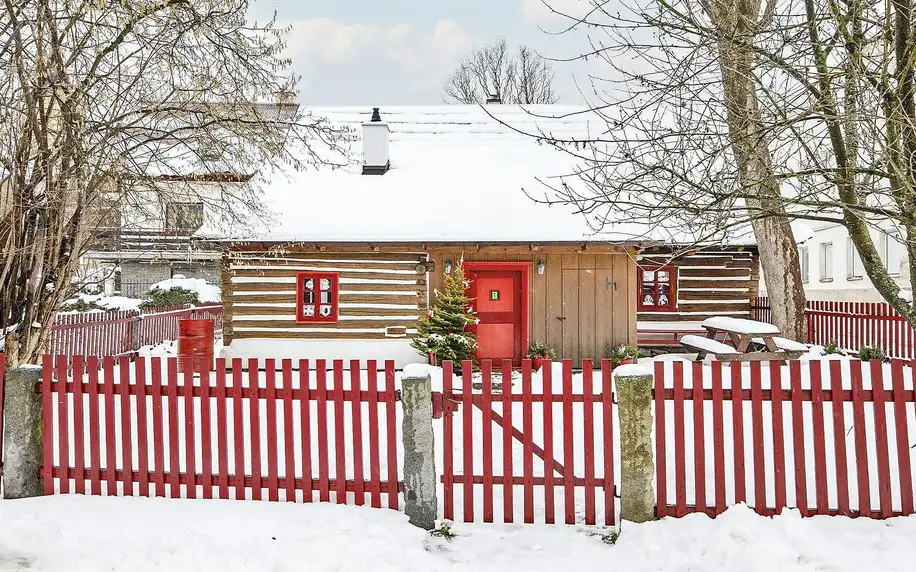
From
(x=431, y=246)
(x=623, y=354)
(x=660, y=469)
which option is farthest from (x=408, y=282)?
(x=660, y=469)

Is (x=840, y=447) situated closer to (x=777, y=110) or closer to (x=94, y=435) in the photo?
(x=777, y=110)

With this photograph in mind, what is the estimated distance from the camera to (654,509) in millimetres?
4609

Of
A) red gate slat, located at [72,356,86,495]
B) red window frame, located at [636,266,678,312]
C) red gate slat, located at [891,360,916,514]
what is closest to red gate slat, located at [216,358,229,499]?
red gate slat, located at [72,356,86,495]

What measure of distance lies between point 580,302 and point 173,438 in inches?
395

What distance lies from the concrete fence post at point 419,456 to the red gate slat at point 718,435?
82.5 inches

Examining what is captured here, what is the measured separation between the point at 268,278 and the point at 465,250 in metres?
4.40

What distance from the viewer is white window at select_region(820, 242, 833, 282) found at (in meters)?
23.2

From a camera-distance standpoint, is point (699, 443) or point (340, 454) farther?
point (340, 454)

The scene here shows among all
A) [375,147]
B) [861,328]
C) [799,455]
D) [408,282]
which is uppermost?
A: [375,147]

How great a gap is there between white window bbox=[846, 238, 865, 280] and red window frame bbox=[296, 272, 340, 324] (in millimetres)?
17230

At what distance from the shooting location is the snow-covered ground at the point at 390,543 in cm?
394

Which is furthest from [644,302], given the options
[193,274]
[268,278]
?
[193,274]

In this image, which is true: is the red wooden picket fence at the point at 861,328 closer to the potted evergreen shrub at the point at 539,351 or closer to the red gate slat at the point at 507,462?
the potted evergreen shrub at the point at 539,351

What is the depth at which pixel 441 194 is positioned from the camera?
586 inches
